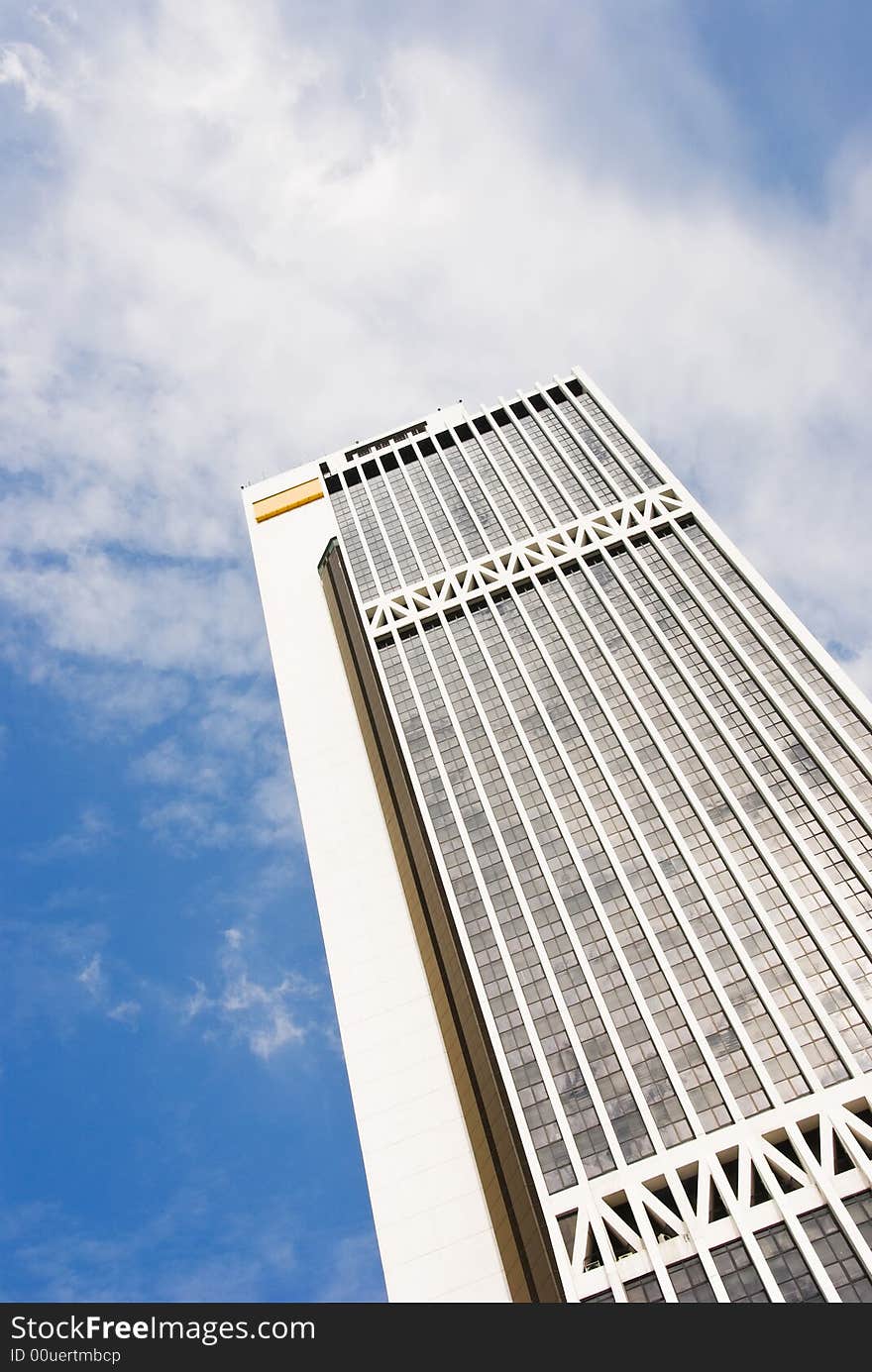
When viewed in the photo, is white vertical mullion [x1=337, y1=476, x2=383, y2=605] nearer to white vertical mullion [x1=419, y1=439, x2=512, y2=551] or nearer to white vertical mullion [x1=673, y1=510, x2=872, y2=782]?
white vertical mullion [x1=419, y1=439, x2=512, y2=551]

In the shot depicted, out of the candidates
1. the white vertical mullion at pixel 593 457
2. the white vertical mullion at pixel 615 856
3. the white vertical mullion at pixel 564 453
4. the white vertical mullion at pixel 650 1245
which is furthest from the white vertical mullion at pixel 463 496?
the white vertical mullion at pixel 650 1245

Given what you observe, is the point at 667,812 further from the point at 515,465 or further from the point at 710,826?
the point at 515,465

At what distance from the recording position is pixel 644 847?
286ft

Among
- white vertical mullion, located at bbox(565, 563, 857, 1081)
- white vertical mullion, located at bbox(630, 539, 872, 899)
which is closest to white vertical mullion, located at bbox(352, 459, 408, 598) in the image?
white vertical mullion, located at bbox(565, 563, 857, 1081)

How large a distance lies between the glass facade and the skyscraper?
0.24 metres

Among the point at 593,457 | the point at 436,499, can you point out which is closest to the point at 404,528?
the point at 436,499

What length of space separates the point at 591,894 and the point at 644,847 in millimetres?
6259

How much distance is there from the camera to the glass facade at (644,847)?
6750 centimetres

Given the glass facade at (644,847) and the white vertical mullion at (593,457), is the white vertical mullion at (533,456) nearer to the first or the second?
the glass facade at (644,847)

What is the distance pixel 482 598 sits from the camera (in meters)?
120
